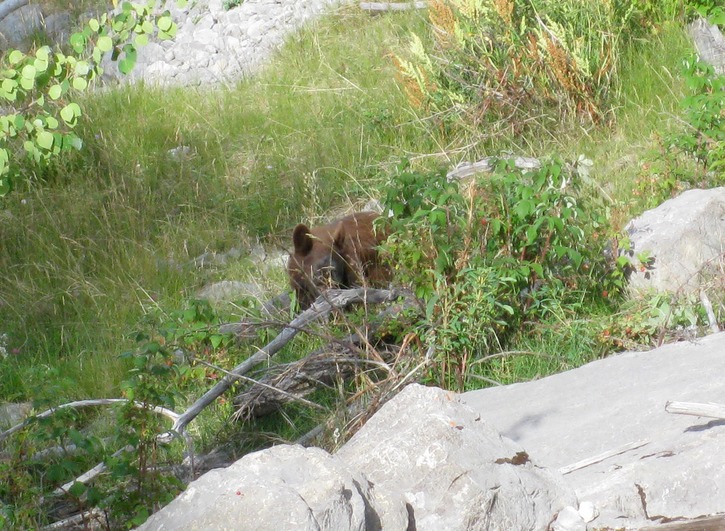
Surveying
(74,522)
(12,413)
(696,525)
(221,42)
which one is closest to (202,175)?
(221,42)

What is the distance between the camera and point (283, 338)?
18.9ft

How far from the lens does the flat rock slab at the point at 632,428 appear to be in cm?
362

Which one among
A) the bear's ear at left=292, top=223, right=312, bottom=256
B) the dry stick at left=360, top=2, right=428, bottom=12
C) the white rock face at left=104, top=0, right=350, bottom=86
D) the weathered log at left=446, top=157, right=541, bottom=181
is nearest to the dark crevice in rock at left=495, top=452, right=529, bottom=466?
the bear's ear at left=292, top=223, right=312, bottom=256

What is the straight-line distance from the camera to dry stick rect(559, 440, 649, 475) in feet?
12.7

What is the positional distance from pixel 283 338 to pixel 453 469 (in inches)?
86.4

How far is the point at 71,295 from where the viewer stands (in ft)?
26.6

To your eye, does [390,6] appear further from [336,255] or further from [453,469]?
[453,469]

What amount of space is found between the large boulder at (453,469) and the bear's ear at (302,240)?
3.56 m

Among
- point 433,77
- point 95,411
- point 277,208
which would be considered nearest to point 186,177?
point 277,208

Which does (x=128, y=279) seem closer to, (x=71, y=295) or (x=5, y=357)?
(x=71, y=295)

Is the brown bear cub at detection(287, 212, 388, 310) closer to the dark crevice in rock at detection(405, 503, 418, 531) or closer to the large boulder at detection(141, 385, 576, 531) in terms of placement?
the large boulder at detection(141, 385, 576, 531)

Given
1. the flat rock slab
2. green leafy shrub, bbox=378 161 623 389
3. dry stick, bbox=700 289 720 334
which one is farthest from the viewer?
green leafy shrub, bbox=378 161 623 389

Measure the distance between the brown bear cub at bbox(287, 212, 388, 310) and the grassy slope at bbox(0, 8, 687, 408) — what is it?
394mm

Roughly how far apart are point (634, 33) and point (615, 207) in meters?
2.65
